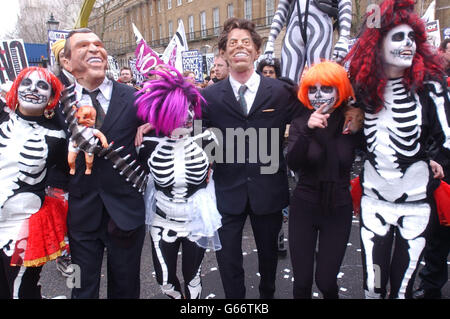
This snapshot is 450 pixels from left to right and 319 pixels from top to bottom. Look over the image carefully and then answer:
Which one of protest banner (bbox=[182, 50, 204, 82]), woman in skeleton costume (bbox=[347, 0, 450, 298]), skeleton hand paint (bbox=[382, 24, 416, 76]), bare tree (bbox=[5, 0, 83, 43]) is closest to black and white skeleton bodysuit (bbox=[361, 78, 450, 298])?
woman in skeleton costume (bbox=[347, 0, 450, 298])

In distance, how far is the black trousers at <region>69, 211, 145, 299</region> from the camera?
2363mm

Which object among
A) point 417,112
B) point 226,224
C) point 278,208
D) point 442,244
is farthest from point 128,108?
point 442,244

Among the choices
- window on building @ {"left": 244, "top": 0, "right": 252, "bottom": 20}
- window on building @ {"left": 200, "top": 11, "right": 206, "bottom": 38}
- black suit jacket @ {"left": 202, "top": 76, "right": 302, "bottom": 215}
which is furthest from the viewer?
window on building @ {"left": 200, "top": 11, "right": 206, "bottom": 38}

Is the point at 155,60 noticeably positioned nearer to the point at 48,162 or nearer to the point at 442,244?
the point at 48,162

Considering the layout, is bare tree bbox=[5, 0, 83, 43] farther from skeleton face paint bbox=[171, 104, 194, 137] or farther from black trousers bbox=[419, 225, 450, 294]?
black trousers bbox=[419, 225, 450, 294]

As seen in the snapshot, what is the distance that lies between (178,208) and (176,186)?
152 millimetres

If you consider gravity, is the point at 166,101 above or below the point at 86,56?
below

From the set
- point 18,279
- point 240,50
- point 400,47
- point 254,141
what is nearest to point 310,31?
point 240,50

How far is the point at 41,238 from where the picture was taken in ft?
7.76

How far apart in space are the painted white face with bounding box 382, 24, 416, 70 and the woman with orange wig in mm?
284

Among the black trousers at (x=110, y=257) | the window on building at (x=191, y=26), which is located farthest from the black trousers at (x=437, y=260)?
the window on building at (x=191, y=26)

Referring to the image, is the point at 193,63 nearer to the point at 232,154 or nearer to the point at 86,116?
the point at 232,154

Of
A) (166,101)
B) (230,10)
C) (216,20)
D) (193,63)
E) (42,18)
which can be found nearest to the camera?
(166,101)

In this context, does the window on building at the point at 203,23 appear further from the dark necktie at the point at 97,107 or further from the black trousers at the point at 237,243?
the black trousers at the point at 237,243
